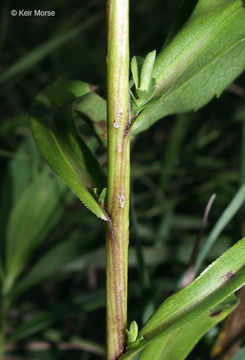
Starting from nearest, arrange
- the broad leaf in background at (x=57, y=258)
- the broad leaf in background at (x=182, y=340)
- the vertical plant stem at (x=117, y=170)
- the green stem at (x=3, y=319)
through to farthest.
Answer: the vertical plant stem at (x=117, y=170), the broad leaf in background at (x=182, y=340), the green stem at (x=3, y=319), the broad leaf in background at (x=57, y=258)

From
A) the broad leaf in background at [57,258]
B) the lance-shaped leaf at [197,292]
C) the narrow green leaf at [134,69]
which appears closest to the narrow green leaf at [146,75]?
the narrow green leaf at [134,69]

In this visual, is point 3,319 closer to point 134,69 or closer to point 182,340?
point 182,340

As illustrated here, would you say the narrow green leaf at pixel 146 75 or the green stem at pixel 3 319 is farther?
the green stem at pixel 3 319

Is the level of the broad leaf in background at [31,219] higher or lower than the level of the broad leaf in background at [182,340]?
higher

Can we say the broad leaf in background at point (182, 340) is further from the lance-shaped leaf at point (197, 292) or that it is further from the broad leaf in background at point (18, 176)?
the broad leaf in background at point (18, 176)

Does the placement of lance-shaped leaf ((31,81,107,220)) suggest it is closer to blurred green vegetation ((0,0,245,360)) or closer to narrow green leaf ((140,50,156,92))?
narrow green leaf ((140,50,156,92))

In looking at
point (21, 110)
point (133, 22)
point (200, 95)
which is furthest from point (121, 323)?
point (133, 22)

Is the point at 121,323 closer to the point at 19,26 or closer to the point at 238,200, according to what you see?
the point at 238,200

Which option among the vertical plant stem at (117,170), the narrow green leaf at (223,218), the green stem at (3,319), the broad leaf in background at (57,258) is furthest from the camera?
the broad leaf in background at (57,258)
